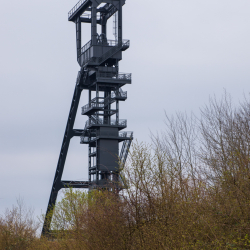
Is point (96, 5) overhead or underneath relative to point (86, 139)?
overhead

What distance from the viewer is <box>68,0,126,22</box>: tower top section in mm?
44438

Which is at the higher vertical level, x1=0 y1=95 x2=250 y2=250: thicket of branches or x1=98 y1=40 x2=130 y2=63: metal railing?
x1=98 y1=40 x2=130 y2=63: metal railing

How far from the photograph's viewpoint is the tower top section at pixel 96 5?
4444 centimetres

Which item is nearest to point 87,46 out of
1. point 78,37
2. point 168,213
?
point 78,37

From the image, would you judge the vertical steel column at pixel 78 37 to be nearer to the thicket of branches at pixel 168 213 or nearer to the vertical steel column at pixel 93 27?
the vertical steel column at pixel 93 27

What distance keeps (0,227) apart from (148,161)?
48.2 feet

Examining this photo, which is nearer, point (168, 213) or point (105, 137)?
point (168, 213)

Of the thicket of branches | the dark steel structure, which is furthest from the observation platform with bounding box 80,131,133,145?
the thicket of branches

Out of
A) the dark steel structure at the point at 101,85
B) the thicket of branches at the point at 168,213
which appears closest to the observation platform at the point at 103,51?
the dark steel structure at the point at 101,85

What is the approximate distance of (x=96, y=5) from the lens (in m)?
44.1

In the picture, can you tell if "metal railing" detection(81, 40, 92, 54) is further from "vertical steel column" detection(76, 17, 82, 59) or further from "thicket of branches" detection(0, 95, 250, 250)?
"thicket of branches" detection(0, 95, 250, 250)

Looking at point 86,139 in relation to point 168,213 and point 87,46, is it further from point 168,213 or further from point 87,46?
point 168,213

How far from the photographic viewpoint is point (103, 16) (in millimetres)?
47750

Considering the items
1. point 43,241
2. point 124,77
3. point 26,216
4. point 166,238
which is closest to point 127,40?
point 124,77
